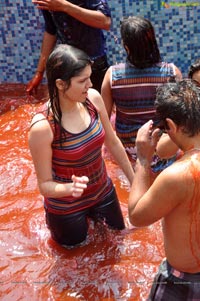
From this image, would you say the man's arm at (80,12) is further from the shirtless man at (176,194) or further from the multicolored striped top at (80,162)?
the shirtless man at (176,194)

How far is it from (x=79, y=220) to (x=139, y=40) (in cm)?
135

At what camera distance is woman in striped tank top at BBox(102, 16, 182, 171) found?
A: 11.2 ft

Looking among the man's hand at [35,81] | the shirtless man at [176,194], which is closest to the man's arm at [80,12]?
the man's hand at [35,81]

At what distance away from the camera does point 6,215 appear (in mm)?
4027

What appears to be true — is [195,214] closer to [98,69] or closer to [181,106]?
[181,106]

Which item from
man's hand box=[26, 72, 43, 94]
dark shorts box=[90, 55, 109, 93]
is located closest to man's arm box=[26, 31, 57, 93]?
man's hand box=[26, 72, 43, 94]

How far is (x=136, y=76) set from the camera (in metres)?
3.59

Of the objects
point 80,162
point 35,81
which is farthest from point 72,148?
point 35,81

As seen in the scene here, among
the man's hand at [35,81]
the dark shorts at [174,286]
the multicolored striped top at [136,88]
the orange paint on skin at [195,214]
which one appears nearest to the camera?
the orange paint on skin at [195,214]

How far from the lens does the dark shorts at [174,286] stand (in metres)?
2.25

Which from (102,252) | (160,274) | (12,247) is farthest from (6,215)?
(160,274)

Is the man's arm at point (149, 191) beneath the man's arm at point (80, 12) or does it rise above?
beneath

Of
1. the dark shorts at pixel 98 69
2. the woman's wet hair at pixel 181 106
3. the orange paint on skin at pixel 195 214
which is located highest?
the woman's wet hair at pixel 181 106

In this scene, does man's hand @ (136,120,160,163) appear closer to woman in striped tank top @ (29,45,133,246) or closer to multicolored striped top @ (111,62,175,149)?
woman in striped tank top @ (29,45,133,246)
